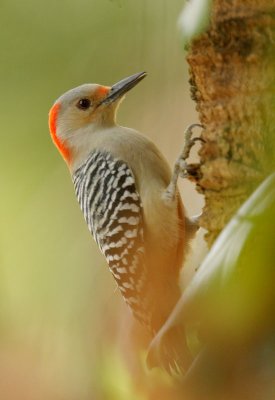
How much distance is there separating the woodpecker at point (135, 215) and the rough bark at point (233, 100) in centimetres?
49

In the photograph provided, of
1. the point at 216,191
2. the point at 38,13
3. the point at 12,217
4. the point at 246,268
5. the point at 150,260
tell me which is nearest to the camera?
the point at 246,268

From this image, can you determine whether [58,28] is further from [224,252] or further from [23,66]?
[224,252]

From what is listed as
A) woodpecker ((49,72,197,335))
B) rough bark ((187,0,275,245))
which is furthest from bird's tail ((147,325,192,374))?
woodpecker ((49,72,197,335))

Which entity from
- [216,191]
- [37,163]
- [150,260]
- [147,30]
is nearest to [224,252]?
[37,163]

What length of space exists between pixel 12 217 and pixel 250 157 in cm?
42

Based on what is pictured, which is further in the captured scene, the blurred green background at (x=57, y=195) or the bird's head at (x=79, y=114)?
the bird's head at (x=79, y=114)

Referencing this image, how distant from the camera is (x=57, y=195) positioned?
1034mm

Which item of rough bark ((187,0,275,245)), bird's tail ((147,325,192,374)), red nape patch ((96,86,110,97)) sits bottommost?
bird's tail ((147,325,192,374))

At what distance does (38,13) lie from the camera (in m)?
0.74

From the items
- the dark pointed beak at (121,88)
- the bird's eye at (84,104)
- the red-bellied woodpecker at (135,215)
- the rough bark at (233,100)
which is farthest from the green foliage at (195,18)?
the bird's eye at (84,104)

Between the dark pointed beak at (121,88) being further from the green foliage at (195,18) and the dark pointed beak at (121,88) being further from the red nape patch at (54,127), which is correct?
the green foliage at (195,18)

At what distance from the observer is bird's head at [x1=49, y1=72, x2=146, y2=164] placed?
2.25 metres

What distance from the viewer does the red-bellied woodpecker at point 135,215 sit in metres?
1.88

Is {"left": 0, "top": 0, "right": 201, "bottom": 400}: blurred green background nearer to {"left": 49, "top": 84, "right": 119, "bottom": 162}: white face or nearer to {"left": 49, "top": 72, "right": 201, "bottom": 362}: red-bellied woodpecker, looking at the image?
{"left": 49, "top": 72, "right": 201, "bottom": 362}: red-bellied woodpecker
